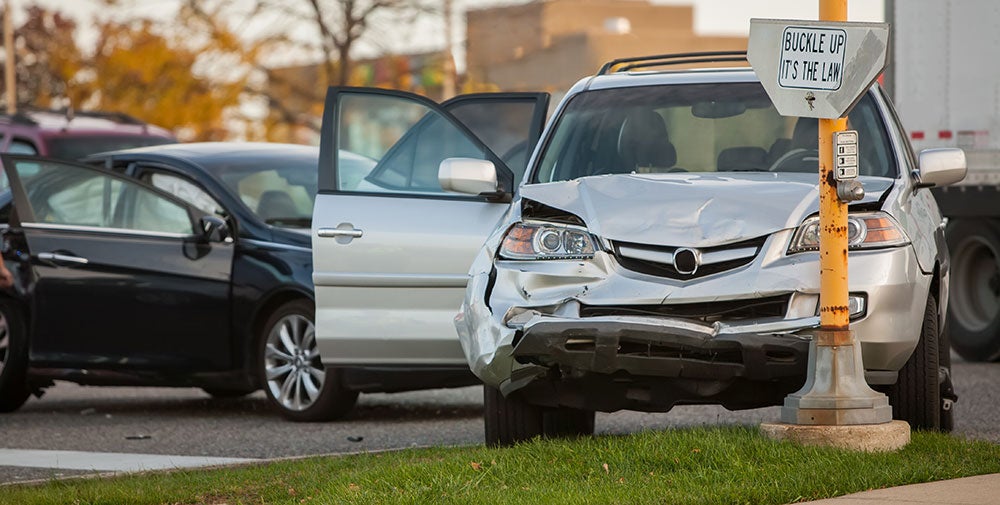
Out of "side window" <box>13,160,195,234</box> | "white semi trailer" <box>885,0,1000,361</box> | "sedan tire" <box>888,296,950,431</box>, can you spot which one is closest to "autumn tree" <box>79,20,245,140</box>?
"white semi trailer" <box>885,0,1000,361</box>

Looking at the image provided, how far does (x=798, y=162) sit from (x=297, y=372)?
377 centimetres

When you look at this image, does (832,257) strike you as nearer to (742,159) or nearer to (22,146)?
(742,159)

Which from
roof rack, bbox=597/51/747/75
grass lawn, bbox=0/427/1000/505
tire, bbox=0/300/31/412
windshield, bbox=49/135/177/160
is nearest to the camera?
grass lawn, bbox=0/427/1000/505

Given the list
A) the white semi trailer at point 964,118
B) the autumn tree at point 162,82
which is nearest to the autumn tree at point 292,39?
the autumn tree at point 162,82

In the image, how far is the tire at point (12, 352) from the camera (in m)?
11.2

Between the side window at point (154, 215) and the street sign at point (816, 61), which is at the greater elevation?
the street sign at point (816, 61)

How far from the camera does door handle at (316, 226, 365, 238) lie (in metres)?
9.01

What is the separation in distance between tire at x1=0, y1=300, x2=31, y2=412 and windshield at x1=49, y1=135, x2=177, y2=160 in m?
5.72

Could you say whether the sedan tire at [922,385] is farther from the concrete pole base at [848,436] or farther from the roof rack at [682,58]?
the roof rack at [682,58]

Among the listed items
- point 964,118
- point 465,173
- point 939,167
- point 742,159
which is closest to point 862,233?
point 939,167

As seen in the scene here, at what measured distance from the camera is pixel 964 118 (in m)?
13.4

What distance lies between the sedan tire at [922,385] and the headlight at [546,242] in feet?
4.57

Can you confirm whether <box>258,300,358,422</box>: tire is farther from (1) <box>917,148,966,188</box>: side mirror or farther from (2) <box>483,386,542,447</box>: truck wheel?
(1) <box>917,148,966,188</box>: side mirror

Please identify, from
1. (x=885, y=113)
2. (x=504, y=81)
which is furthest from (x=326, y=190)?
(x=504, y=81)
